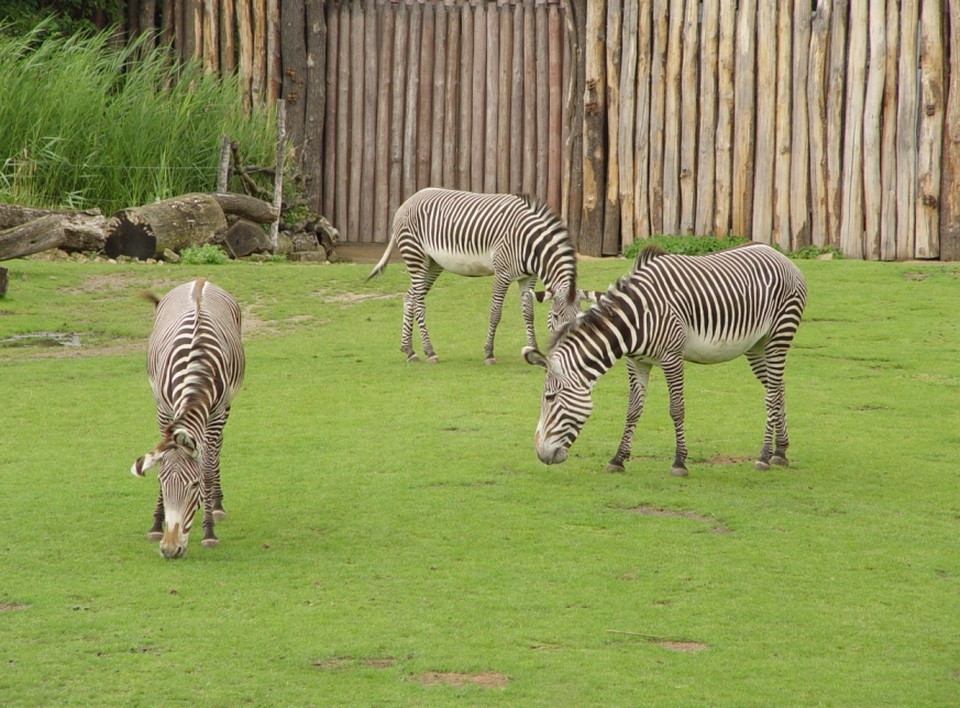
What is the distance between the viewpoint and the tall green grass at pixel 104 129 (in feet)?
63.8

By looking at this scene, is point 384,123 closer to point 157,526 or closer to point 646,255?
point 646,255

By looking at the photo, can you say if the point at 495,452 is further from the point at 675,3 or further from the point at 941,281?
the point at 675,3

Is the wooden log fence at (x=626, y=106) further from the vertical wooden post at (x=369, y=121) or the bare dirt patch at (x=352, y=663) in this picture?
the bare dirt patch at (x=352, y=663)

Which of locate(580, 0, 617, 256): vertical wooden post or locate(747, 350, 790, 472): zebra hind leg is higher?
locate(580, 0, 617, 256): vertical wooden post

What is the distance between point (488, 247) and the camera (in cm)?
1344

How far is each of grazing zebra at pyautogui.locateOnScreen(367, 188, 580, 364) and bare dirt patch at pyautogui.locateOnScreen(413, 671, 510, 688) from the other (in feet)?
22.0

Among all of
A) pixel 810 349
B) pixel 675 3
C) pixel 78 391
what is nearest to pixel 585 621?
pixel 78 391

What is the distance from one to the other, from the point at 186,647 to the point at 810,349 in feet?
31.1

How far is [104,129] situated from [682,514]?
47.9ft

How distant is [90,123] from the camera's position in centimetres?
2012

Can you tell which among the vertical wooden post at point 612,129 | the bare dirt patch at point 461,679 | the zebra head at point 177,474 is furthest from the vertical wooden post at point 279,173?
the bare dirt patch at point 461,679

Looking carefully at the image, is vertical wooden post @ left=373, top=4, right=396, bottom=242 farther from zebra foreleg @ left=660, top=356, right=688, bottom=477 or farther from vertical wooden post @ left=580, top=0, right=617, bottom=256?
zebra foreleg @ left=660, top=356, right=688, bottom=477

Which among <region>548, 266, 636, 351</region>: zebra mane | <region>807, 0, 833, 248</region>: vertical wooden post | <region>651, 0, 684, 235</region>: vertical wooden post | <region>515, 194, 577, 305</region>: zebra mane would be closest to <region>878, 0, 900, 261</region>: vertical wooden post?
<region>807, 0, 833, 248</region>: vertical wooden post

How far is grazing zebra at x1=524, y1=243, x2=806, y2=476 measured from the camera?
28.7 ft
